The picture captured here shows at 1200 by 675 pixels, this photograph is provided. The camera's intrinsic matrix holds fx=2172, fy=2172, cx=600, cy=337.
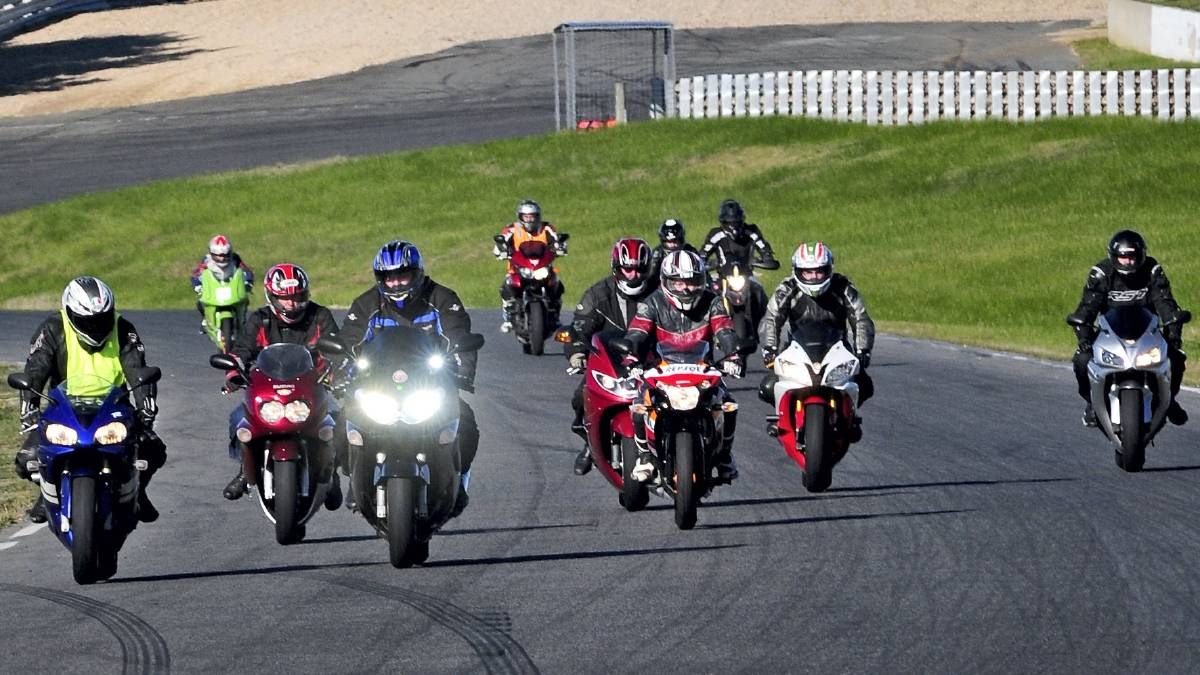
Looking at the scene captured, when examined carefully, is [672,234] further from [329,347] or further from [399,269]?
[329,347]

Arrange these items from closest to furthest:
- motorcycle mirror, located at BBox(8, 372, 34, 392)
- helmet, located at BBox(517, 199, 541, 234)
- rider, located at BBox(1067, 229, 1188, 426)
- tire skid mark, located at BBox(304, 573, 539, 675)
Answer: tire skid mark, located at BBox(304, 573, 539, 675), motorcycle mirror, located at BBox(8, 372, 34, 392), rider, located at BBox(1067, 229, 1188, 426), helmet, located at BBox(517, 199, 541, 234)

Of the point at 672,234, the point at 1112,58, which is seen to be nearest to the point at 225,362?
the point at 672,234

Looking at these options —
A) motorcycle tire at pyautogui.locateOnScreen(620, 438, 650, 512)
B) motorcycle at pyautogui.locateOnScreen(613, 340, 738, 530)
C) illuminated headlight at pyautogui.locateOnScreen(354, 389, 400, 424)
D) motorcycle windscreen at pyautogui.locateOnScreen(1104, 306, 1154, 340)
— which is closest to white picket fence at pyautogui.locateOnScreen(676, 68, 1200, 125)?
motorcycle windscreen at pyautogui.locateOnScreen(1104, 306, 1154, 340)

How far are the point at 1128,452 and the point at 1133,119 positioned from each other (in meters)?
30.3

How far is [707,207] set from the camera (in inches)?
1709

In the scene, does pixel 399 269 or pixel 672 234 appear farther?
pixel 672 234

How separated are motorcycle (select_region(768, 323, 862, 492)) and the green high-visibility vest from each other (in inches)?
179

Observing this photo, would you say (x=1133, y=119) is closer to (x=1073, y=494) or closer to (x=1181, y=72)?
(x=1181, y=72)

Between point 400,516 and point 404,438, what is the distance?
42cm

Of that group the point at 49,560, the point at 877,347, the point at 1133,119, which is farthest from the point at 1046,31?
the point at 49,560

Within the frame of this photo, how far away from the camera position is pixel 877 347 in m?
25.4

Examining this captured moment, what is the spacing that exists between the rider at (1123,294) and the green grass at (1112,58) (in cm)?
3307

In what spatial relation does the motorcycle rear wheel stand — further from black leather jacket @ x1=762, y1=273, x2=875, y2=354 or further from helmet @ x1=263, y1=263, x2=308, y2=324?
black leather jacket @ x1=762, y1=273, x2=875, y2=354

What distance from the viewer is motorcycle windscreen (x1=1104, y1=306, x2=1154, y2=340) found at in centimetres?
1528
